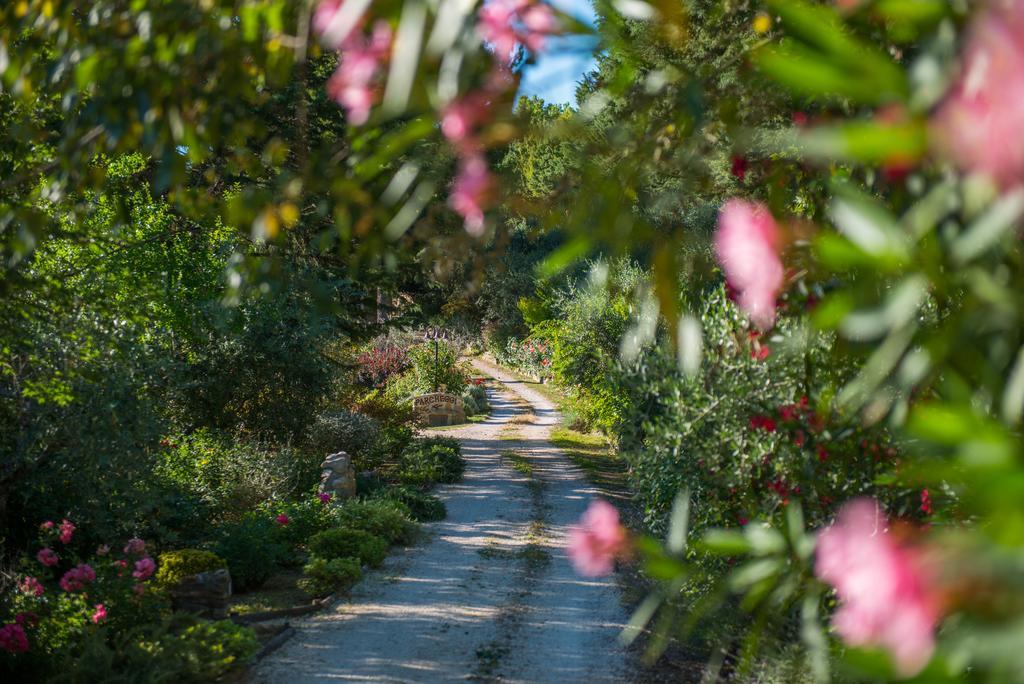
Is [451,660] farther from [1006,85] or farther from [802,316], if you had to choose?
Result: [1006,85]

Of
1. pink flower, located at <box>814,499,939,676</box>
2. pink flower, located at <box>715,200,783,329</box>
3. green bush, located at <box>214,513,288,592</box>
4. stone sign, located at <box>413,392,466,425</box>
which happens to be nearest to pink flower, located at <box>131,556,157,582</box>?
green bush, located at <box>214,513,288,592</box>

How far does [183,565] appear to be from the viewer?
7.79 m

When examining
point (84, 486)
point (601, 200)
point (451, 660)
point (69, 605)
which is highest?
point (601, 200)

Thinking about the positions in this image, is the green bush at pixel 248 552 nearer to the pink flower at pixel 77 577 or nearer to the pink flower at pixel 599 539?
the pink flower at pixel 77 577

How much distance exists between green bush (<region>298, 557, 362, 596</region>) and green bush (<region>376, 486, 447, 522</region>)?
344 cm

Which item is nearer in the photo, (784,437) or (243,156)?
(243,156)

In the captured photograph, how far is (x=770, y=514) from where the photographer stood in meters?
4.87

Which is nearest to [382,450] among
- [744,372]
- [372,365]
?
[372,365]

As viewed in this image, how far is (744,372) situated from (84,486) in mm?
5325

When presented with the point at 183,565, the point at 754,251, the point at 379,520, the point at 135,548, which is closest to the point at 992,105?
the point at 754,251

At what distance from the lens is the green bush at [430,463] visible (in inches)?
596

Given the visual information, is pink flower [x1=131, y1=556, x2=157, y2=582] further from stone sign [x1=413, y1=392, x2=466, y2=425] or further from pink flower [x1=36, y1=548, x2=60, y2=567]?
stone sign [x1=413, y1=392, x2=466, y2=425]

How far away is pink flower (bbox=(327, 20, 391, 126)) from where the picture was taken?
1.62 m

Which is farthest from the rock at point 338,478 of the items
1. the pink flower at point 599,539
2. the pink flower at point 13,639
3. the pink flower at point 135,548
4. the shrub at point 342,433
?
the pink flower at point 599,539
